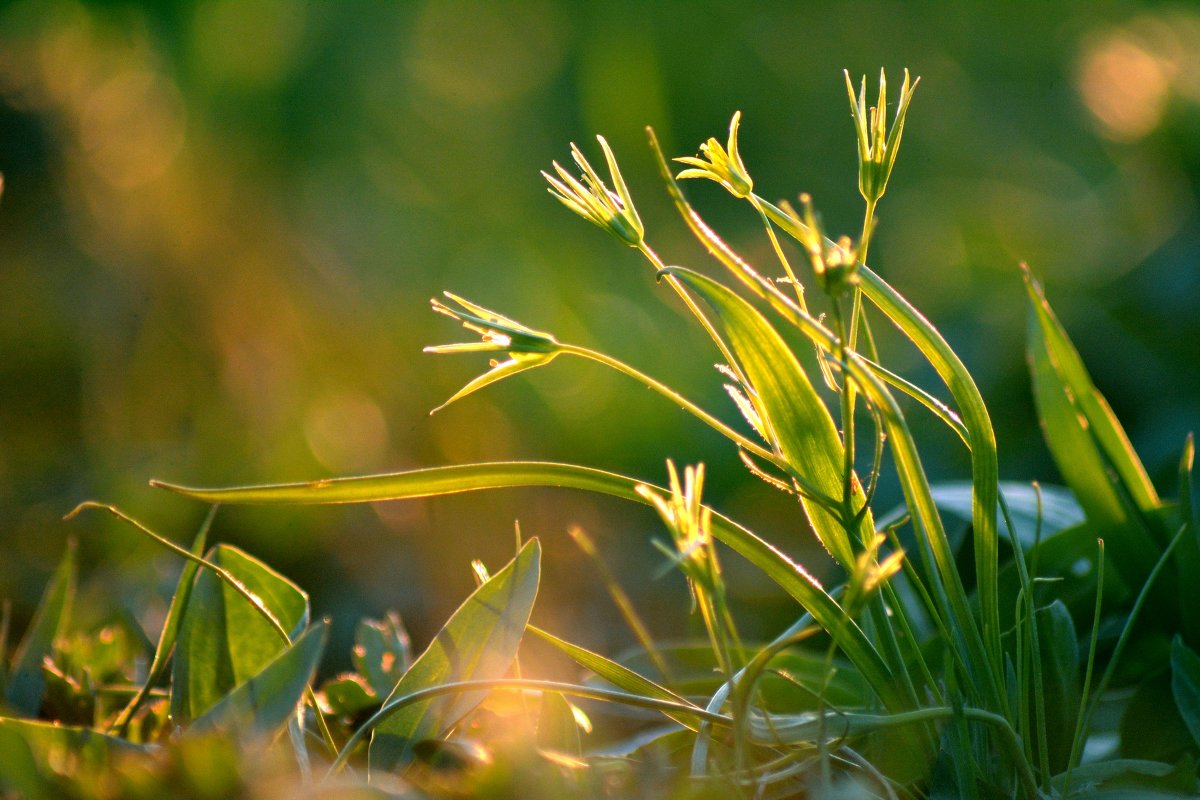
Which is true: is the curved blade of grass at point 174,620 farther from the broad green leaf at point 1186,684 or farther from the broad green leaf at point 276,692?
the broad green leaf at point 1186,684

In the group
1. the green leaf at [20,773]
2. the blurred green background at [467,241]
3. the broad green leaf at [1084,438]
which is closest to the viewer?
the green leaf at [20,773]

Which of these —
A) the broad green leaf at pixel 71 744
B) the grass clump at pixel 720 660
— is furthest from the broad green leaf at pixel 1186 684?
the broad green leaf at pixel 71 744

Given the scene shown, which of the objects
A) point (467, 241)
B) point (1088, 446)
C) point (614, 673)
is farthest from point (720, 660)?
point (467, 241)

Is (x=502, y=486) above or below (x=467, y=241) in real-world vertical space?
above

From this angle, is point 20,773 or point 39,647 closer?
point 20,773

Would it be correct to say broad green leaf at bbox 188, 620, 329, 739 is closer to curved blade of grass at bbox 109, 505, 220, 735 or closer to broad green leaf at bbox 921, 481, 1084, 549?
curved blade of grass at bbox 109, 505, 220, 735

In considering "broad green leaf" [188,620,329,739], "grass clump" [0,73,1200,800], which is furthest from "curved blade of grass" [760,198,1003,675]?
"broad green leaf" [188,620,329,739]

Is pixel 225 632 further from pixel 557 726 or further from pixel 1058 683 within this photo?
pixel 1058 683
